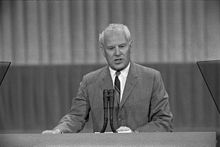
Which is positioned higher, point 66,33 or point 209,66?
point 66,33

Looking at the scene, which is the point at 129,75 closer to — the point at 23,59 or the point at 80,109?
the point at 80,109

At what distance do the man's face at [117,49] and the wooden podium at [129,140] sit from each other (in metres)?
0.98

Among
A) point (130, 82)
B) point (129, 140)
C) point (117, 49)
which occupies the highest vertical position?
point (117, 49)

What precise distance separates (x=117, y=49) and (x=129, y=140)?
998 millimetres

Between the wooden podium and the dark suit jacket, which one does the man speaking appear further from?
the wooden podium

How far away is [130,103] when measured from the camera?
2012 mm

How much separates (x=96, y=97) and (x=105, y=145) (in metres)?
0.95

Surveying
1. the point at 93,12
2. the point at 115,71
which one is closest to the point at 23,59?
the point at 93,12

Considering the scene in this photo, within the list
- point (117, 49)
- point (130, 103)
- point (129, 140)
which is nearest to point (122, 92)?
point (130, 103)

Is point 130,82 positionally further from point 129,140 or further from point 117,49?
point 129,140

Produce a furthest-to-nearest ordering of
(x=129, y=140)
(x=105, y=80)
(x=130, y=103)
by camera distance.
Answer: (x=105, y=80), (x=130, y=103), (x=129, y=140)

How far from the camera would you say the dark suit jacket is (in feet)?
6.47

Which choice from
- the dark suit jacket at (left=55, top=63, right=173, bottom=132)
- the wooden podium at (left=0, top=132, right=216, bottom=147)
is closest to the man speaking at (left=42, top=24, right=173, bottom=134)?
the dark suit jacket at (left=55, top=63, right=173, bottom=132)

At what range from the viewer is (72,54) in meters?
5.39
